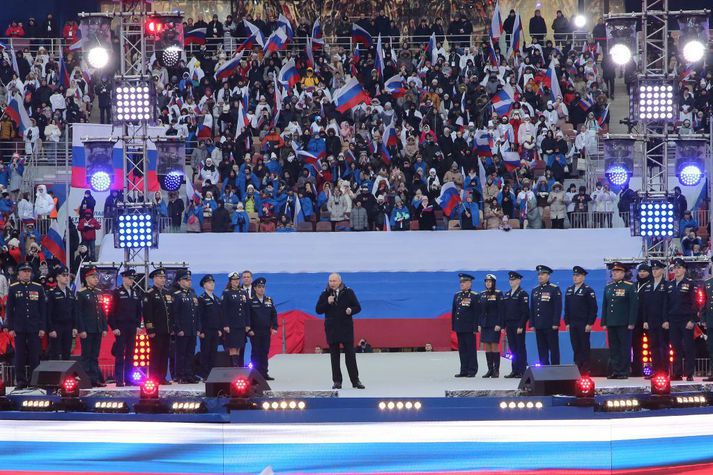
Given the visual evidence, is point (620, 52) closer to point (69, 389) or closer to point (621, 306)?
point (621, 306)

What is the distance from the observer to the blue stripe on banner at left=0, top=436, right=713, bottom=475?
12.7 meters

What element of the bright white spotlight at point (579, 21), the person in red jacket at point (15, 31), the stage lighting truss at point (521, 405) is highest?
the bright white spotlight at point (579, 21)

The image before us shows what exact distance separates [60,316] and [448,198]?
11.3m

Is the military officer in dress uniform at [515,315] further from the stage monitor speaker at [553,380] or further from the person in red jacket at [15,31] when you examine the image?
the person in red jacket at [15,31]

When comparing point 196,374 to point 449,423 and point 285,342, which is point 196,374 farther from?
point 449,423

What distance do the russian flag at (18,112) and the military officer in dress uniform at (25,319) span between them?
548 inches

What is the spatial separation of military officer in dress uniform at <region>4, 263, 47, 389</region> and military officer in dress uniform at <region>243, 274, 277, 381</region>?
2905 millimetres

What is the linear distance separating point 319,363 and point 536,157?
10294mm

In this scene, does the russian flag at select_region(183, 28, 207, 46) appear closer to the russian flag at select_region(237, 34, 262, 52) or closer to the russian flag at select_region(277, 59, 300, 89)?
the russian flag at select_region(237, 34, 262, 52)

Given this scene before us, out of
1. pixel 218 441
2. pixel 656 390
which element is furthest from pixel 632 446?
pixel 218 441

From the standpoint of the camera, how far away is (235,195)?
96.7ft

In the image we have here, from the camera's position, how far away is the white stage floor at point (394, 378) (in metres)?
17.7

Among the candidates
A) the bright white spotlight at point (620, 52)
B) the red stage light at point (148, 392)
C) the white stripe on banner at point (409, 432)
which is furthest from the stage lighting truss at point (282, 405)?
the bright white spotlight at point (620, 52)

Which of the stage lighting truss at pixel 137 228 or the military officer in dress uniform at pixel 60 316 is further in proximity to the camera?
the stage lighting truss at pixel 137 228
